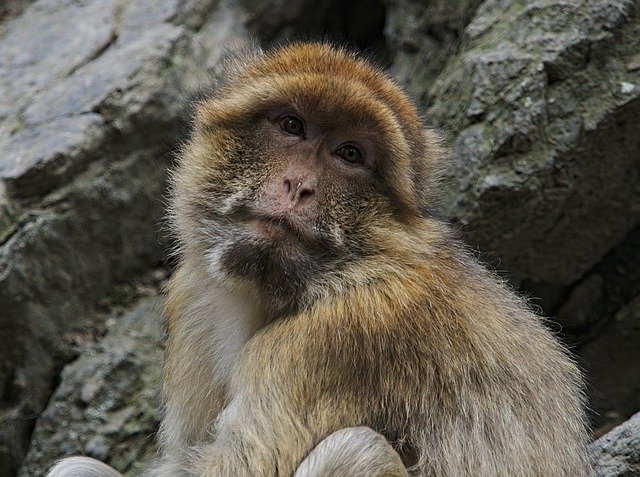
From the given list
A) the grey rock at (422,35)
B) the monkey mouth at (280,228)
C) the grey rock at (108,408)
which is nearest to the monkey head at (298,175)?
the monkey mouth at (280,228)

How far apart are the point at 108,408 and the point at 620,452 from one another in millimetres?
3768

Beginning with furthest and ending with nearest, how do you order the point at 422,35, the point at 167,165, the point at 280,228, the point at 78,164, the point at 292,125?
the point at 422,35 → the point at 167,165 → the point at 78,164 → the point at 292,125 → the point at 280,228

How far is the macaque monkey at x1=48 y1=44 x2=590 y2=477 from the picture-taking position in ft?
15.2

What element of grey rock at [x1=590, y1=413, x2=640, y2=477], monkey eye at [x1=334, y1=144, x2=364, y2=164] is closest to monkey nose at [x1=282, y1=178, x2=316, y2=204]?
monkey eye at [x1=334, y1=144, x2=364, y2=164]

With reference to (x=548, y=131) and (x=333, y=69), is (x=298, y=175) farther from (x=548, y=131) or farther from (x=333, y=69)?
(x=548, y=131)

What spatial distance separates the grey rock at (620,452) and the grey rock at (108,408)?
126 inches

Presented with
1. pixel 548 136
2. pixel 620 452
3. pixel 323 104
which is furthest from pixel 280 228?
pixel 548 136

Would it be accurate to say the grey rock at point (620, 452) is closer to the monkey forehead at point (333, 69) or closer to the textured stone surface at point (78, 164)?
the monkey forehead at point (333, 69)

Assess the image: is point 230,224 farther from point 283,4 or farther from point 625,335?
A: point 283,4

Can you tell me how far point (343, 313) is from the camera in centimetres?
478

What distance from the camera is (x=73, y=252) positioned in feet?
25.4

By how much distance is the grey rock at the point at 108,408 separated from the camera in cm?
725

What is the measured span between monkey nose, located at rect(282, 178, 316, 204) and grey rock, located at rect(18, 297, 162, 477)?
3.07 m

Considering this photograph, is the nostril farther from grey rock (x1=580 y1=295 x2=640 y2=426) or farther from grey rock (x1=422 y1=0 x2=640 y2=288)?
grey rock (x1=580 y1=295 x2=640 y2=426)
